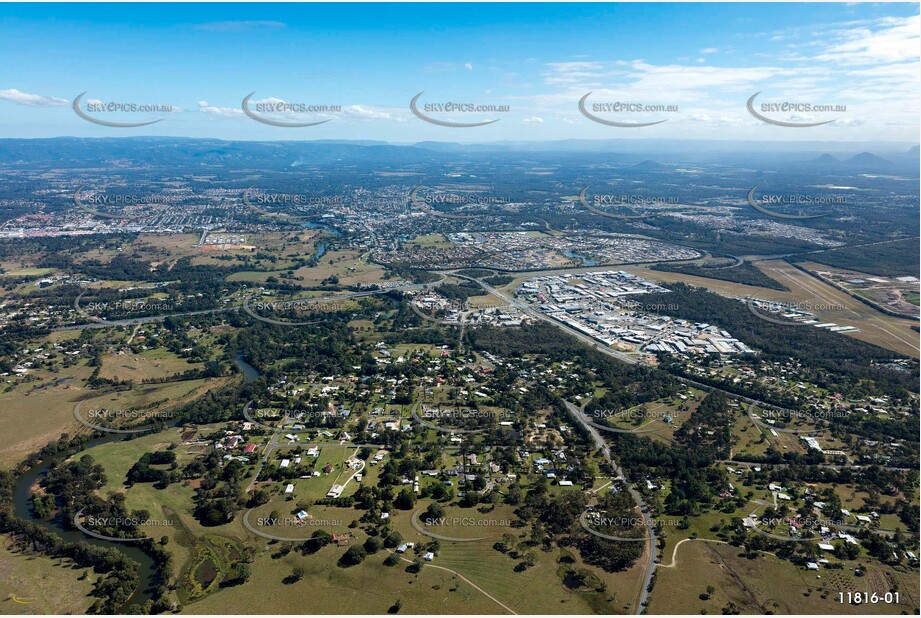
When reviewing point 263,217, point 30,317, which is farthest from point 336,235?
point 30,317

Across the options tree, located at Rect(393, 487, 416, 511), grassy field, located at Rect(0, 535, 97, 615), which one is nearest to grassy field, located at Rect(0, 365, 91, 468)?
grassy field, located at Rect(0, 535, 97, 615)

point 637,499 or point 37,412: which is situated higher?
point 37,412

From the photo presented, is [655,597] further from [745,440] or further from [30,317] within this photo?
[30,317]

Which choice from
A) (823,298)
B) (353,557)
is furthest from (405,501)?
(823,298)

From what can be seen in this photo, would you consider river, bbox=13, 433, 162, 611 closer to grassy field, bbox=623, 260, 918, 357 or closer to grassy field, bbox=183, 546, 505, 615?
grassy field, bbox=183, 546, 505, 615

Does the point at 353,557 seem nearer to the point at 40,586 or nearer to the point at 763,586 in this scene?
the point at 40,586

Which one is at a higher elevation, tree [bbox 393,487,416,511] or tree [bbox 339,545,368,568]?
tree [bbox 393,487,416,511]

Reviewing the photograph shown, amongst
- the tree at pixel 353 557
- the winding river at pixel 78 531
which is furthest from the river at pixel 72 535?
the tree at pixel 353 557
